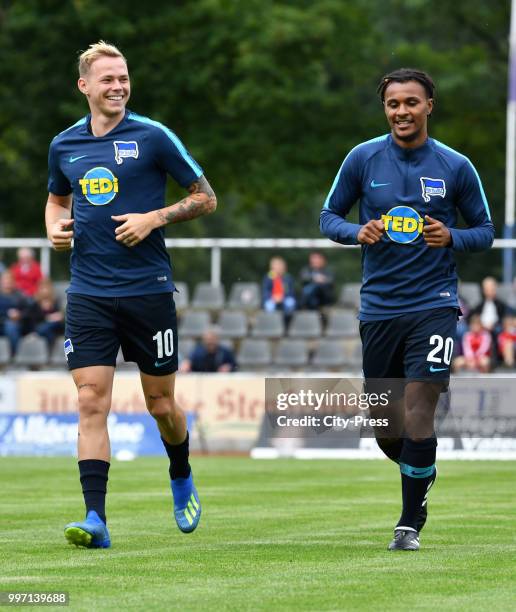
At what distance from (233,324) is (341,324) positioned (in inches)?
70.9

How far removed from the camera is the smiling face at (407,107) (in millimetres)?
7727

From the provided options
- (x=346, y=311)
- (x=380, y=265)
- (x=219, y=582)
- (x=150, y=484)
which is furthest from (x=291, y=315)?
(x=219, y=582)

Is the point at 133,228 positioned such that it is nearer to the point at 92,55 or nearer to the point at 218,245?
the point at 92,55

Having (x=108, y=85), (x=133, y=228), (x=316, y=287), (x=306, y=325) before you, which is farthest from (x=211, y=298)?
(x=133, y=228)

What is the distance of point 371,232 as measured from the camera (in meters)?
7.57

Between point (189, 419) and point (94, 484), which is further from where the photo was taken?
point (189, 419)

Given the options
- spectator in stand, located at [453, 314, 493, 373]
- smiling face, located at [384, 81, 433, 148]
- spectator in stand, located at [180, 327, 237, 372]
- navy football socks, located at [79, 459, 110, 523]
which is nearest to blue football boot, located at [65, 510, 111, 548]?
navy football socks, located at [79, 459, 110, 523]

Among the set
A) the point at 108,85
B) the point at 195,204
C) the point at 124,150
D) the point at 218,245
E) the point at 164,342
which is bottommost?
the point at 164,342

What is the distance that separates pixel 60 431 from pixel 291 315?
471cm

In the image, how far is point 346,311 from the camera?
23.0 m

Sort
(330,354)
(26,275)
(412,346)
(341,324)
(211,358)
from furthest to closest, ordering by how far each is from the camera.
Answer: (26,275) < (341,324) < (330,354) < (211,358) < (412,346)

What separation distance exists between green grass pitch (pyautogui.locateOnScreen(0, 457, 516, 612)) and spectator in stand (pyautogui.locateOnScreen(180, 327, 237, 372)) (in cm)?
738

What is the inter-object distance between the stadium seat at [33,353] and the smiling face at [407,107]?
51.7 ft

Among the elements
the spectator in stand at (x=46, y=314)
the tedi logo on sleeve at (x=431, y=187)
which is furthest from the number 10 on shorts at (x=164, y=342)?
the spectator in stand at (x=46, y=314)
